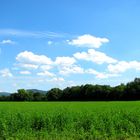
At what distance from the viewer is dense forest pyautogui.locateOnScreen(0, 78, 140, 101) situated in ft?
357

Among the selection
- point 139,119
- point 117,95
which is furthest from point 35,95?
point 139,119

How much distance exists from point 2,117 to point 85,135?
5.26m

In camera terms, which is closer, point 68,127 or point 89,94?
point 68,127

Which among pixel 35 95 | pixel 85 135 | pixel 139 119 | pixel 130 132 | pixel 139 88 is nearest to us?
pixel 85 135

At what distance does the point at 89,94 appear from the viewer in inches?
4788

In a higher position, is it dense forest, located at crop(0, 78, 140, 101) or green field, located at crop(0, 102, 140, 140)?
dense forest, located at crop(0, 78, 140, 101)

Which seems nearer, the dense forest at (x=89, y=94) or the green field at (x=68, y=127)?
the green field at (x=68, y=127)

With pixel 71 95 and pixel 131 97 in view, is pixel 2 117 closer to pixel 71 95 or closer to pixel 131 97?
pixel 131 97

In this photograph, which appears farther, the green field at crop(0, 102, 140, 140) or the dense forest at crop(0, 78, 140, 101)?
the dense forest at crop(0, 78, 140, 101)

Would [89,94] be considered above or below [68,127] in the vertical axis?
above

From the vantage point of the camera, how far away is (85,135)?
19.2 metres

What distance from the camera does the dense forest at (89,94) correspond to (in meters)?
109

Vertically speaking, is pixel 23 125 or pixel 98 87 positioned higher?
pixel 98 87

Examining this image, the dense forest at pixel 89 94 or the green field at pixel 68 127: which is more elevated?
the dense forest at pixel 89 94
